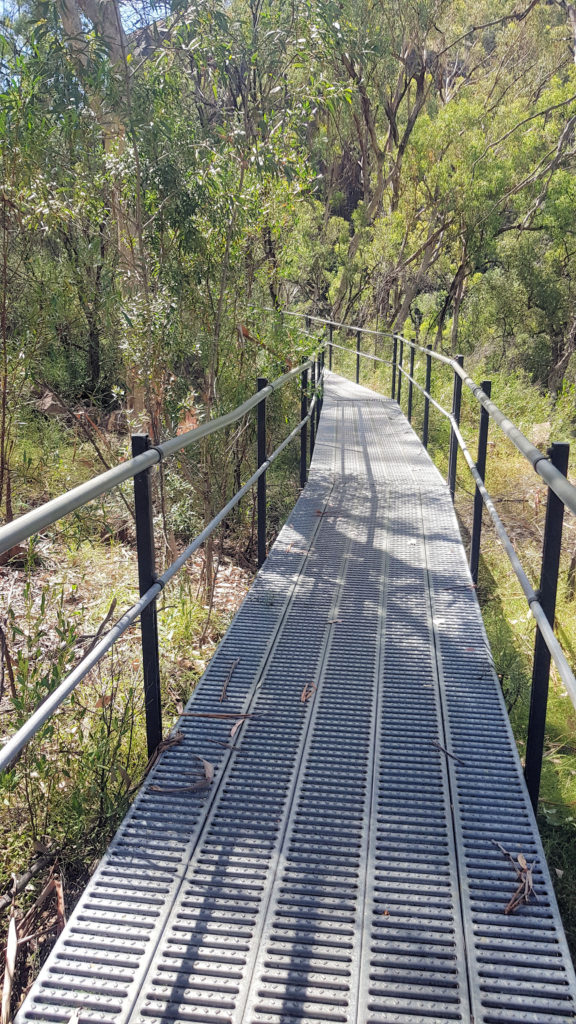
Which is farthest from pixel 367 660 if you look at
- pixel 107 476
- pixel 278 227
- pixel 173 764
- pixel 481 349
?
pixel 481 349

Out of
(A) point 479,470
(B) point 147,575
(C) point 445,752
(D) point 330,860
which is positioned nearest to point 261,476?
(A) point 479,470

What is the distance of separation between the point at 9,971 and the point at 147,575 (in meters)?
1.14

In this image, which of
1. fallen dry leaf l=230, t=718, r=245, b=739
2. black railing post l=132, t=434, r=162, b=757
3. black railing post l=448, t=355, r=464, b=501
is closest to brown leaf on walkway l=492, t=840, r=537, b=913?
fallen dry leaf l=230, t=718, r=245, b=739

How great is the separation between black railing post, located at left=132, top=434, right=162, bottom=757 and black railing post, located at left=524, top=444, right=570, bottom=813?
3.94ft

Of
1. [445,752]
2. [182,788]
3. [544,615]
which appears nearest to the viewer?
[544,615]

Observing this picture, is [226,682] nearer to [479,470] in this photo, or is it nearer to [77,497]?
[77,497]

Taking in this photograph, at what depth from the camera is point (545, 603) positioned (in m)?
2.44

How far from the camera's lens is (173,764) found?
2.71 metres

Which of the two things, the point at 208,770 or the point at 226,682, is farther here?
the point at 226,682

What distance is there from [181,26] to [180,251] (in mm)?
1435

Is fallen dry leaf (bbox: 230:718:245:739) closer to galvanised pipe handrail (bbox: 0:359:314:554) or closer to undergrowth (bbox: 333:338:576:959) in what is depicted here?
galvanised pipe handrail (bbox: 0:359:314:554)

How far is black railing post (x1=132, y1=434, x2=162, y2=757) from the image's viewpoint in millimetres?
2533

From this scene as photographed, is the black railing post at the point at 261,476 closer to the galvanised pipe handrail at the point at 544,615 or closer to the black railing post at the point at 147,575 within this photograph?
the black railing post at the point at 147,575

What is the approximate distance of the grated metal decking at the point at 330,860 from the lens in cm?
183
